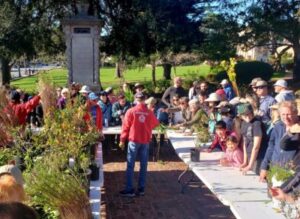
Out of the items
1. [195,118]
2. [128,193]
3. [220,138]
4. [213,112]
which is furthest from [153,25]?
[220,138]

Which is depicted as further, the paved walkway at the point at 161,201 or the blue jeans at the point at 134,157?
the blue jeans at the point at 134,157

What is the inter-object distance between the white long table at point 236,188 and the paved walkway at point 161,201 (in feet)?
2.18

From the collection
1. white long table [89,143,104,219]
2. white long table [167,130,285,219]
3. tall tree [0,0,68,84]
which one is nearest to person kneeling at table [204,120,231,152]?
white long table [167,130,285,219]

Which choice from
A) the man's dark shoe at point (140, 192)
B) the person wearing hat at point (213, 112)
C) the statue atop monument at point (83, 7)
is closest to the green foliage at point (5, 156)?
the man's dark shoe at point (140, 192)

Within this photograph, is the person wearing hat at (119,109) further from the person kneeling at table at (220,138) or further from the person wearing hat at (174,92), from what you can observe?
the person kneeling at table at (220,138)

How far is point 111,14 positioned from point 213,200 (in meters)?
17.9

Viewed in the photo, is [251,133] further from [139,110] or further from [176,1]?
[176,1]

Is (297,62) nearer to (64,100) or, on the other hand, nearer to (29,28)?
(29,28)

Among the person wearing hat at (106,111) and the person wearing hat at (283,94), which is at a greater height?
the person wearing hat at (283,94)

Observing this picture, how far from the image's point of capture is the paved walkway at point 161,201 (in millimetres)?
7066

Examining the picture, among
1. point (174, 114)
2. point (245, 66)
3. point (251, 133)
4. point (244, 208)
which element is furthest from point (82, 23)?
point (244, 208)

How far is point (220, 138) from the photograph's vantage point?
7.64 meters

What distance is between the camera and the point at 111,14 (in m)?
24.6

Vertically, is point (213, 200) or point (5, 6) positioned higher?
point (5, 6)
